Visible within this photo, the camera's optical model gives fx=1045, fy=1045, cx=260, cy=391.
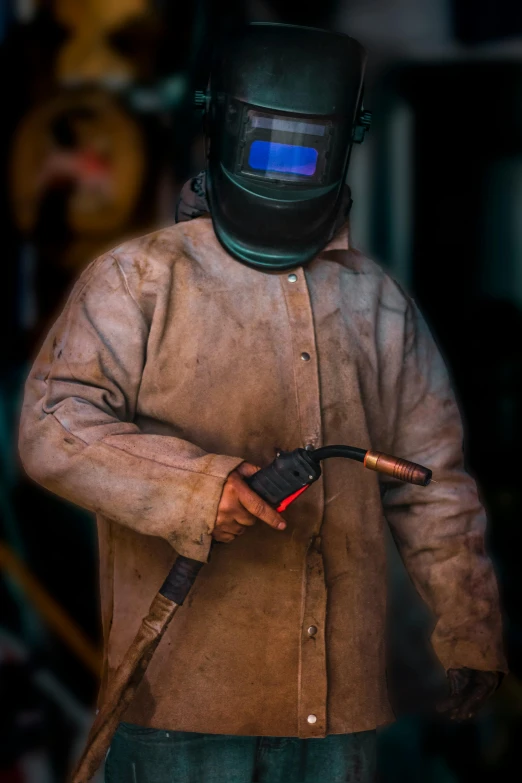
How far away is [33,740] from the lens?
3.66 metres

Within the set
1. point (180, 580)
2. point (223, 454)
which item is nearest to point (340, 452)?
point (223, 454)

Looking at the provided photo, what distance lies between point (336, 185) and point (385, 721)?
3.41 feet

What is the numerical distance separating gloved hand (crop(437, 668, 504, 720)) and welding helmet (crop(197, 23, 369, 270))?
88cm

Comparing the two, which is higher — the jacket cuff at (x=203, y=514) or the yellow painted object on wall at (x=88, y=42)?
the jacket cuff at (x=203, y=514)

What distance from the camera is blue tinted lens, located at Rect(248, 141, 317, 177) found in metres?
1.92

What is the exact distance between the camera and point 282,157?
1925mm

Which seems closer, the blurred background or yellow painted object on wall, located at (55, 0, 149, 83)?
the blurred background

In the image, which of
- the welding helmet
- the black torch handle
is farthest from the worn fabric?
the welding helmet

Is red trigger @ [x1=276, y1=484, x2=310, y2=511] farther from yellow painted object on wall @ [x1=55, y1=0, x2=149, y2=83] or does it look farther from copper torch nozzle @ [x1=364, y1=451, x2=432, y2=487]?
yellow painted object on wall @ [x1=55, y1=0, x2=149, y2=83]

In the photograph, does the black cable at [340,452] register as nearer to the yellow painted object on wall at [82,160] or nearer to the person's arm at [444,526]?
the person's arm at [444,526]

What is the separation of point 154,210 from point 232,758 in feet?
9.61

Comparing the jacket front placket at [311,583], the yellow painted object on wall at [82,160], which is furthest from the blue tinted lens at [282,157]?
the yellow painted object on wall at [82,160]

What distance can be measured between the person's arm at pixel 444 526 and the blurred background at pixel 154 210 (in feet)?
6.36

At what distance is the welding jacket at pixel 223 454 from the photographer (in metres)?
1.83
